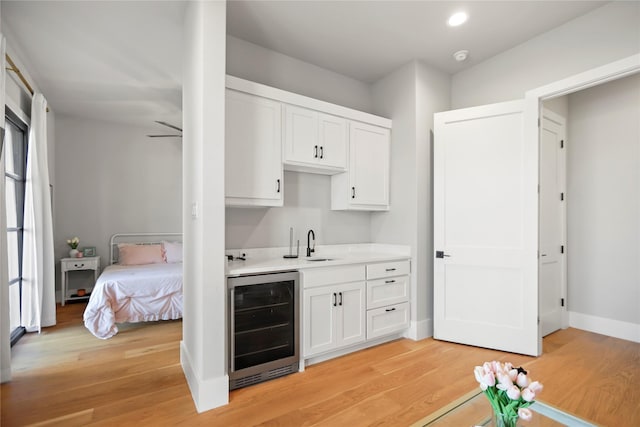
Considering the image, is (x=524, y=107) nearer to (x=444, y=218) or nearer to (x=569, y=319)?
(x=444, y=218)

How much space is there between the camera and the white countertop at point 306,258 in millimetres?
2438

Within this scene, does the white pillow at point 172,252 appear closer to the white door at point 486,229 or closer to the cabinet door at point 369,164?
the cabinet door at point 369,164

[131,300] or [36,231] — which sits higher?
[36,231]

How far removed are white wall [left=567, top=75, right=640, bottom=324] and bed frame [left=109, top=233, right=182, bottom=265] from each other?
595 centimetres

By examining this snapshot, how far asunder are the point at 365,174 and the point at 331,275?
124 centimetres

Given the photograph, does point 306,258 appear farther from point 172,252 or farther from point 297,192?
point 172,252

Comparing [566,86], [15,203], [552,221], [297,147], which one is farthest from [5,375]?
[552,221]

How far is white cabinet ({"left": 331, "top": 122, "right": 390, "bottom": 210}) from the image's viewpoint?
131 inches

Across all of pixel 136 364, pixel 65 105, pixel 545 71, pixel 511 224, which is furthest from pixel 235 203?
pixel 65 105

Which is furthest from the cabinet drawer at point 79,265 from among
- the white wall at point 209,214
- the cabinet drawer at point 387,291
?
the cabinet drawer at point 387,291

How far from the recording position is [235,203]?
100 inches

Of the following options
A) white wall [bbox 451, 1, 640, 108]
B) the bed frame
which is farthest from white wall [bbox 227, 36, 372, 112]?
the bed frame

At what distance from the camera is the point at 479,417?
4.57ft

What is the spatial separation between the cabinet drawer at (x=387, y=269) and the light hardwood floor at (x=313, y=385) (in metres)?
0.71
